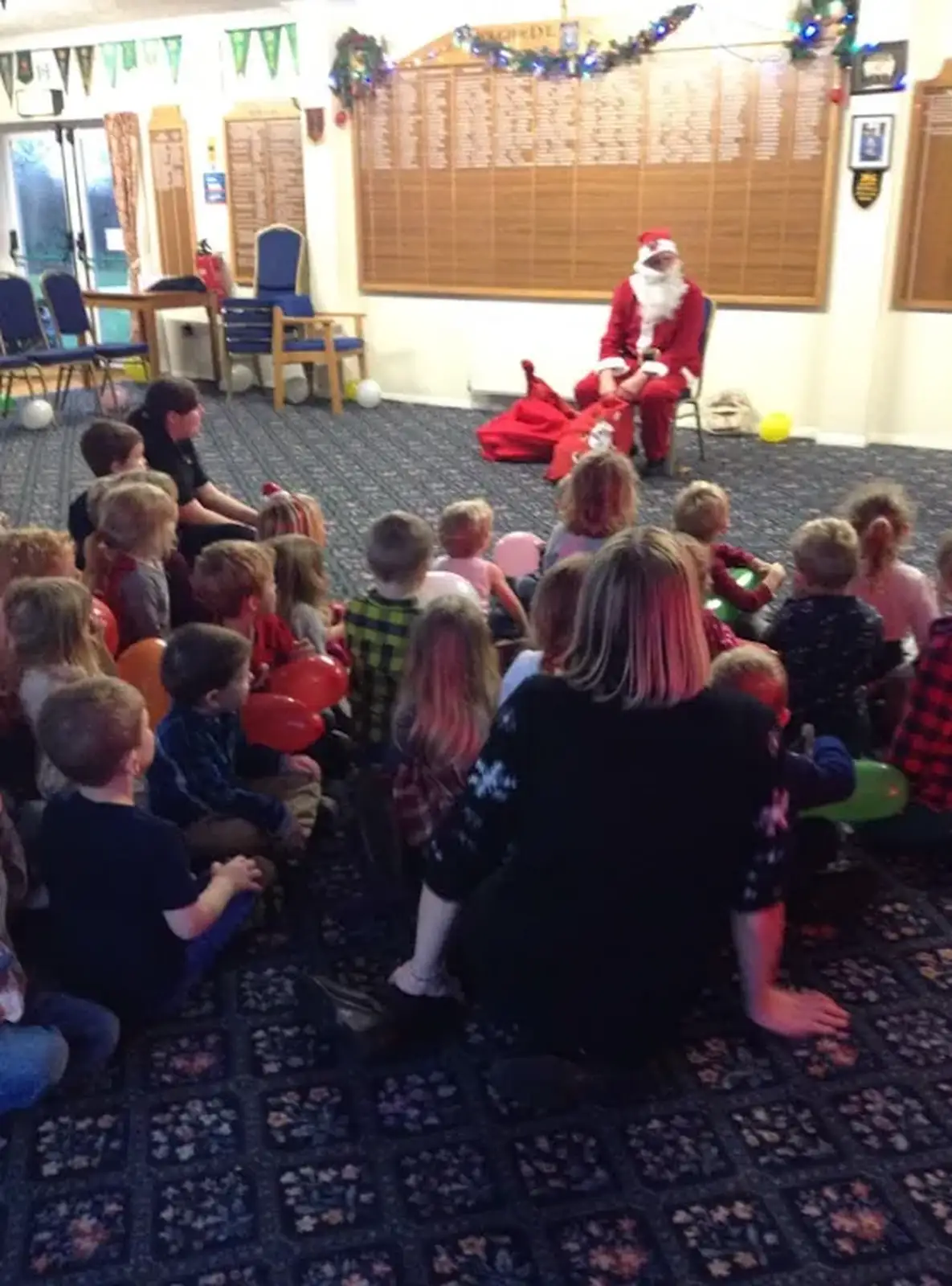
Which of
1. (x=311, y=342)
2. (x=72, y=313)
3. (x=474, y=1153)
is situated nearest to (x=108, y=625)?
(x=474, y=1153)

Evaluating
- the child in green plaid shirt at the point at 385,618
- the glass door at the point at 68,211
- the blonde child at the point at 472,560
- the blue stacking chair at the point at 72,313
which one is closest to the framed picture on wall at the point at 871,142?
the blonde child at the point at 472,560

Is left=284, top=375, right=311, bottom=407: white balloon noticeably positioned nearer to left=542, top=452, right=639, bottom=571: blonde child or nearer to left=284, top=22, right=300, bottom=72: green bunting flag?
left=284, top=22, right=300, bottom=72: green bunting flag

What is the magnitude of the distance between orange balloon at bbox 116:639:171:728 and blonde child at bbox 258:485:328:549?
2.30 ft

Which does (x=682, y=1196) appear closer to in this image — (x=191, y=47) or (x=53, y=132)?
(x=191, y=47)

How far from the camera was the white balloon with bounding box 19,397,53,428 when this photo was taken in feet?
26.2

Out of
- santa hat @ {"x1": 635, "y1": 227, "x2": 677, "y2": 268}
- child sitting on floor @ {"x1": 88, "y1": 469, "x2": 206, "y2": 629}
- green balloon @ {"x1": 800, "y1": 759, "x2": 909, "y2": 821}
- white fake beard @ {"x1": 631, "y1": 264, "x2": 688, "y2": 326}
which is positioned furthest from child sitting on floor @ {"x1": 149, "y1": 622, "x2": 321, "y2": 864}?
santa hat @ {"x1": 635, "y1": 227, "x2": 677, "y2": 268}

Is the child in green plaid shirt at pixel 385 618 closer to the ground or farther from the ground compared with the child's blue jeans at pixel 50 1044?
farther from the ground

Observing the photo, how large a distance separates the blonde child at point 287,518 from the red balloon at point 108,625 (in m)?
0.58

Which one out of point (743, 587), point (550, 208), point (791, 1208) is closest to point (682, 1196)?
point (791, 1208)

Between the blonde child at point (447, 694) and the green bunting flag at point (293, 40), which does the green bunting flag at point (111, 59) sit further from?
the blonde child at point (447, 694)

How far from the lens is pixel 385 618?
277cm

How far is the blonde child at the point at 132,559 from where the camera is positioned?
9.87 ft

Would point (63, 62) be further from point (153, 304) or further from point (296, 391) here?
point (296, 391)

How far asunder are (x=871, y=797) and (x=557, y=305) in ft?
20.5
